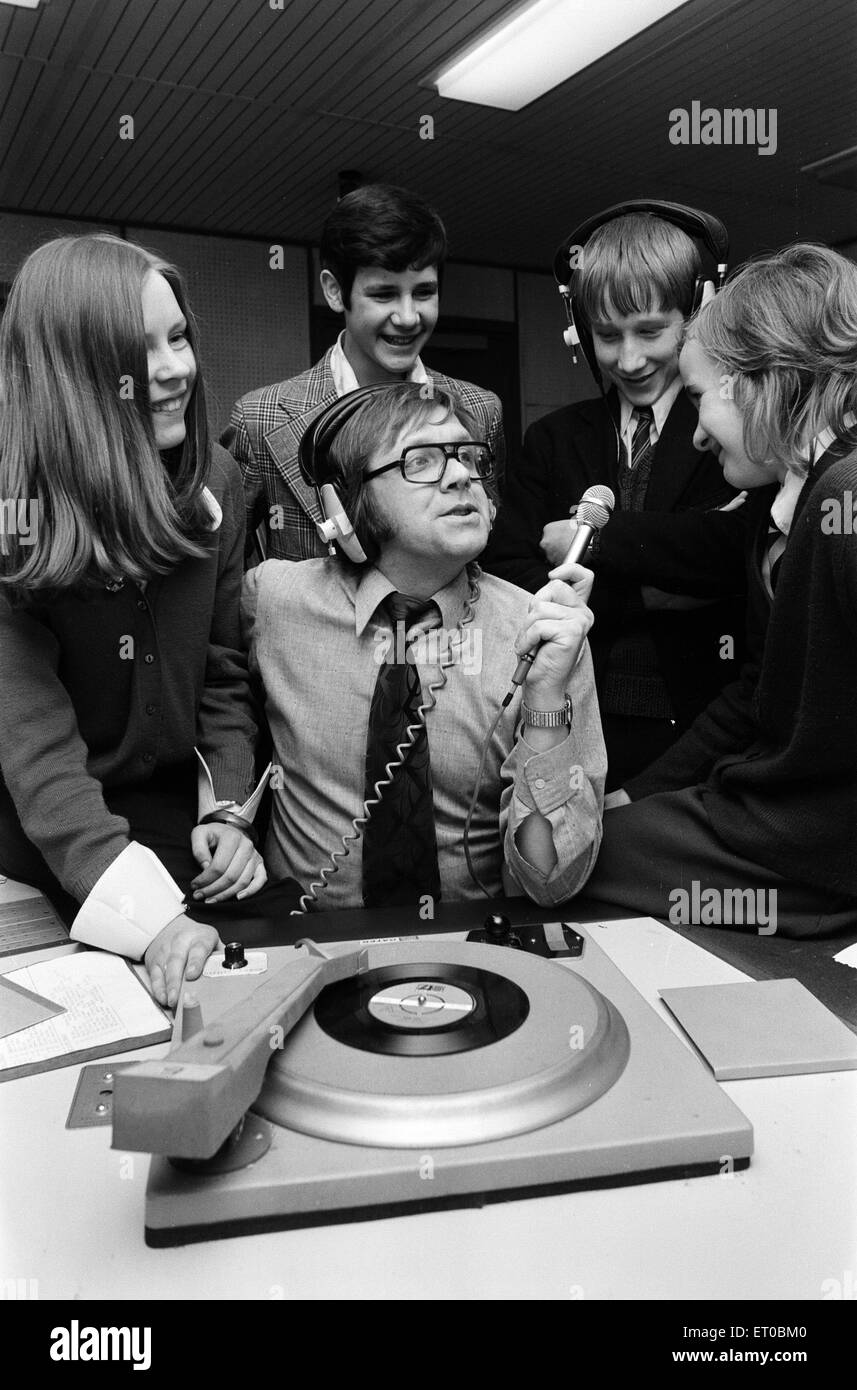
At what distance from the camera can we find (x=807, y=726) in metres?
1.31

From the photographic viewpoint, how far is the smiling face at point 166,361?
1.48m

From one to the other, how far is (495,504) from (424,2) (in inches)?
111

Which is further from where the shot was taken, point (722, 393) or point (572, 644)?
point (722, 393)

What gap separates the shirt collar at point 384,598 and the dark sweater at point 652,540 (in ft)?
0.87

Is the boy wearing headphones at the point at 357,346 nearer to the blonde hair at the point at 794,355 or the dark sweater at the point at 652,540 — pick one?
the dark sweater at the point at 652,540

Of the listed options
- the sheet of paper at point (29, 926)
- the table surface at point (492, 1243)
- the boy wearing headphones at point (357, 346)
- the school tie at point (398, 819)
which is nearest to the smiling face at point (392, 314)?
the boy wearing headphones at point (357, 346)

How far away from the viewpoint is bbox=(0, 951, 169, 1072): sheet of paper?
37.4 inches

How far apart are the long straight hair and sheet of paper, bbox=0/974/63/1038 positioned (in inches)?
22.4

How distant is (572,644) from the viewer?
1409 millimetres

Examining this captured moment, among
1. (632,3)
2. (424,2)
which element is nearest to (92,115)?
(424,2)

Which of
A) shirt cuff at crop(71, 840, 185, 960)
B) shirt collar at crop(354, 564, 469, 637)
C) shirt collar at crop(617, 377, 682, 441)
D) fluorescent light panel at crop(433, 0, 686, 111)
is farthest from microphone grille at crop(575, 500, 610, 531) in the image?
fluorescent light panel at crop(433, 0, 686, 111)

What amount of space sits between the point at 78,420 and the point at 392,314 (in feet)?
3.02
